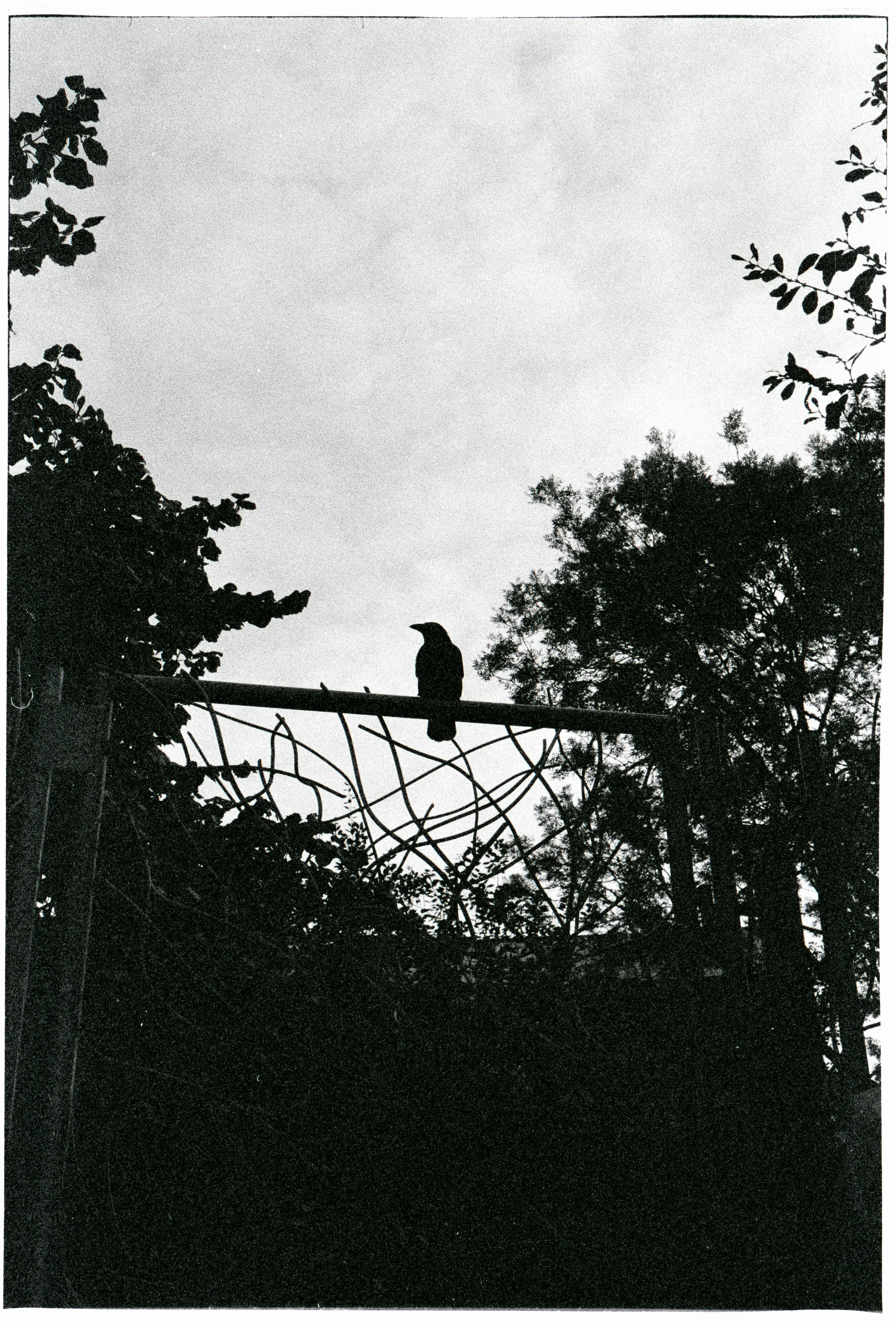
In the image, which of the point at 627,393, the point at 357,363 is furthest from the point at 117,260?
the point at 627,393

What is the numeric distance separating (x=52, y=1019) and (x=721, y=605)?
6.72 meters

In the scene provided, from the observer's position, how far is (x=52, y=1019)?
1729 mm

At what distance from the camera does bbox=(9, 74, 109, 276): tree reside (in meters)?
2.62

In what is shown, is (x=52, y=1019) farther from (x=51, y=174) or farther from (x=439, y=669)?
(x=51, y=174)

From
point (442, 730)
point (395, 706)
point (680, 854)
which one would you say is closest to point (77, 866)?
point (395, 706)

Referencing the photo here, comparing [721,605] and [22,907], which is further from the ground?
[721,605]

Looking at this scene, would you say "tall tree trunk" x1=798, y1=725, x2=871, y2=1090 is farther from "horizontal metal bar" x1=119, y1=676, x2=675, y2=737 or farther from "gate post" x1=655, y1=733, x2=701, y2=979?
"horizontal metal bar" x1=119, y1=676, x2=675, y2=737

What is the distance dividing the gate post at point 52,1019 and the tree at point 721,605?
5.54 ft

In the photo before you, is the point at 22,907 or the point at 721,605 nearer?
the point at 22,907

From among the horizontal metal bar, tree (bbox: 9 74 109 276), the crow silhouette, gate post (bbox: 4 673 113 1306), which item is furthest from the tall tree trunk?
tree (bbox: 9 74 109 276)

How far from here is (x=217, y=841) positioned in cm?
240

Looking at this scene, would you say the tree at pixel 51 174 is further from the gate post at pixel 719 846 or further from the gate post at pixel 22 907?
the gate post at pixel 719 846

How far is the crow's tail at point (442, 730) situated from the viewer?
7.77ft

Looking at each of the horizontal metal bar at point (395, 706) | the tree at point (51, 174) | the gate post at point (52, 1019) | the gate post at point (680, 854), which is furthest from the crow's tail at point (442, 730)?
the tree at point (51, 174)
